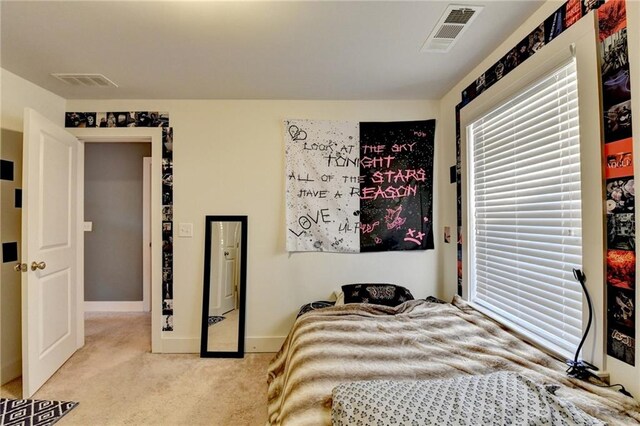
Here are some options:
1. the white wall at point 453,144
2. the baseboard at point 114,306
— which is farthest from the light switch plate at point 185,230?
the white wall at point 453,144

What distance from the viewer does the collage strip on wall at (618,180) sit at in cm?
109

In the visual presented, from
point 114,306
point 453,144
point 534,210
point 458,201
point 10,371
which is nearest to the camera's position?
point 534,210

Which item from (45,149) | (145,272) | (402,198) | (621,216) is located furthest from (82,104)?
(621,216)

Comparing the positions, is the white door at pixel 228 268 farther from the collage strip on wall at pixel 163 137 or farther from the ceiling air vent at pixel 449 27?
the ceiling air vent at pixel 449 27

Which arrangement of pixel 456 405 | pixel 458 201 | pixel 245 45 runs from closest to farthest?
pixel 456 405 → pixel 245 45 → pixel 458 201

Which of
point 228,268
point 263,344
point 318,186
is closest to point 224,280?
point 228,268

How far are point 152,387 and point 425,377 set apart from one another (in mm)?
1902

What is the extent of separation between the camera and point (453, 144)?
243 cm

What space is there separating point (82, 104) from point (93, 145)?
1316 millimetres

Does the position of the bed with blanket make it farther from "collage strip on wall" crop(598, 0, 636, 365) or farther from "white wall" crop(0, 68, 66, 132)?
"white wall" crop(0, 68, 66, 132)

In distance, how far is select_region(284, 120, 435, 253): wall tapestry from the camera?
8.54ft

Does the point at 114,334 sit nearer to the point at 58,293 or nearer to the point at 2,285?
the point at 58,293

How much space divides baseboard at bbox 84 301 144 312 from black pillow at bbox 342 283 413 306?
289 cm

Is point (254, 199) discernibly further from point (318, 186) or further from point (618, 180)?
point (618, 180)
